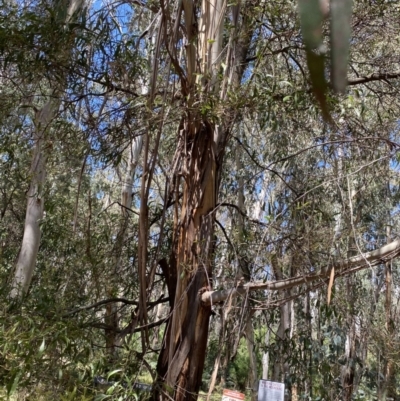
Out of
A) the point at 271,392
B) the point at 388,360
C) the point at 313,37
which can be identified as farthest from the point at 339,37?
the point at 388,360

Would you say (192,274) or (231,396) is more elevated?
(192,274)

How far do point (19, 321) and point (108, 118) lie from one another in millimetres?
1349

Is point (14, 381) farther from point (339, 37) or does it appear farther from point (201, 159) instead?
point (339, 37)

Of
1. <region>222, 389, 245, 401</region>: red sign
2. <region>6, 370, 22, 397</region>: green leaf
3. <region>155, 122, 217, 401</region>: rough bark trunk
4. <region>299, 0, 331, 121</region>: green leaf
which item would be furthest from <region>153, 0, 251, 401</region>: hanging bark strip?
<region>299, 0, 331, 121</region>: green leaf

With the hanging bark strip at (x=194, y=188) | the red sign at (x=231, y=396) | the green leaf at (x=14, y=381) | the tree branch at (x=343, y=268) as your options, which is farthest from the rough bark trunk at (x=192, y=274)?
the green leaf at (x=14, y=381)

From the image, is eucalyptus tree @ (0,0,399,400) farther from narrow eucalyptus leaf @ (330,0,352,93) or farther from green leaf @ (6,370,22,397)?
narrow eucalyptus leaf @ (330,0,352,93)

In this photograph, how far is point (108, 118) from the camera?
11.0 ft

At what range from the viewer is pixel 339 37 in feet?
1.09

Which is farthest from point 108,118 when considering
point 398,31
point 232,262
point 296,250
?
point 398,31

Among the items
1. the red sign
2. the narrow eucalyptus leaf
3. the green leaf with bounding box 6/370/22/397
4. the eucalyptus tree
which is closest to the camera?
the narrow eucalyptus leaf

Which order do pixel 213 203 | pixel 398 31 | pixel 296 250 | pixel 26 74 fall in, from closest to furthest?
pixel 296 250
pixel 213 203
pixel 26 74
pixel 398 31

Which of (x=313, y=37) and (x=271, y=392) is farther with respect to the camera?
(x=271, y=392)

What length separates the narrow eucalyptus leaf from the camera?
1.09 ft

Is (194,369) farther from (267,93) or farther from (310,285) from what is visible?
(267,93)
